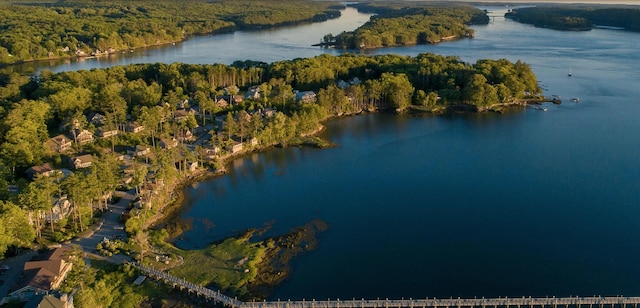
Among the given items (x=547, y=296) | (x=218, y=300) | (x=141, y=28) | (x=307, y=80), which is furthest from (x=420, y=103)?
(x=141, y=28)

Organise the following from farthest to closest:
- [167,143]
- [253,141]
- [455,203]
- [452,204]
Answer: [253,141]
[167,143]
[455,203]
[452,204]

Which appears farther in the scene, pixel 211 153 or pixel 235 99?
pixel 235 99

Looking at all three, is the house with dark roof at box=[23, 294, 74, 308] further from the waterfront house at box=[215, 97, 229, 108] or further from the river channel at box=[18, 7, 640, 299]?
the waterfront house at box=[215, 97, 229, 108]

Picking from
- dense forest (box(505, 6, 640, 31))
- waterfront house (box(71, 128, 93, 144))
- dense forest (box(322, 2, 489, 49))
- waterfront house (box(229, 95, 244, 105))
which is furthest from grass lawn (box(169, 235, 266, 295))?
dense forest (box(505, 6, 640, 31))

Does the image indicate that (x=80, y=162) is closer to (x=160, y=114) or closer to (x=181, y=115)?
(x=160, y=114)

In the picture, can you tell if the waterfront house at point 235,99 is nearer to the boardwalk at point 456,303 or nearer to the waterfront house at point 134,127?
the waterfront house at point 134,127

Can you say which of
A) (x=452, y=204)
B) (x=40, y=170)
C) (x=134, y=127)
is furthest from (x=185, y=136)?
(x=452, y=204)
